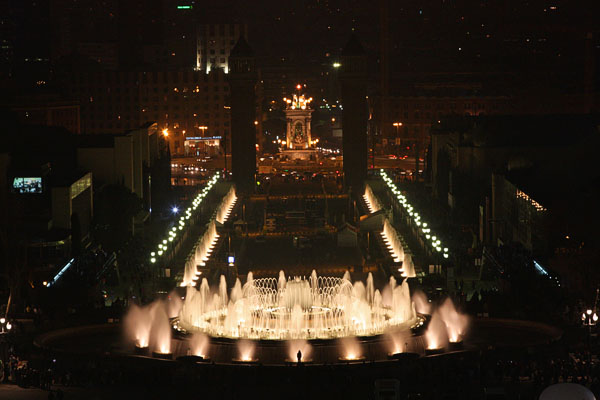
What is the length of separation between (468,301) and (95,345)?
12116 mm

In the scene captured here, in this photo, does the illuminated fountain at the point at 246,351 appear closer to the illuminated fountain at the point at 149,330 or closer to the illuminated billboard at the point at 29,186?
the illuminated fountain at the point at 149,330

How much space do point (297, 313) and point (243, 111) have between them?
5222 cm

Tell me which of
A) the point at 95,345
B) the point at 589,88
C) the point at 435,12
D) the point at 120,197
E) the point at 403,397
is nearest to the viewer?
the point at 403,397

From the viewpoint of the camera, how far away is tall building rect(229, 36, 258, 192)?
314 feet

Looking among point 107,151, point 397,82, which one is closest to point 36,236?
point 107,151

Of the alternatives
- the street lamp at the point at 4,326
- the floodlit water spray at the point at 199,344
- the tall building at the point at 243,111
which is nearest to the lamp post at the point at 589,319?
the floodlit water spray at the point at 199,344

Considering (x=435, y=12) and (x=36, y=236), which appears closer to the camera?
(x=36, y=236)

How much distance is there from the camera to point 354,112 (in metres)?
96.8

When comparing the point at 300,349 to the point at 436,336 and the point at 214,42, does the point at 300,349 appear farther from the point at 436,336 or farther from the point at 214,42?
the point at 214,42

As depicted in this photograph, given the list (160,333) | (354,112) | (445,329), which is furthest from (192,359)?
(354,112)

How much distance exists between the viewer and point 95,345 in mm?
43531

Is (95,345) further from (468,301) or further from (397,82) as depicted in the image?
(397,82)

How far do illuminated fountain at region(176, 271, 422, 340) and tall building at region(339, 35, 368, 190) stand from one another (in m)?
44.7

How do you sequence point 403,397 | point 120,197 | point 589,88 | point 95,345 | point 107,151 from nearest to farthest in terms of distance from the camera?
point 403,397 → point 95,345 → point 120,197 → point 107,151 → point 589,88
